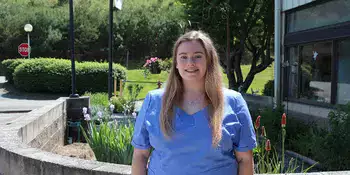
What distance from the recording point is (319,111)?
7.83 m

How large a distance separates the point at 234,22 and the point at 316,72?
6410 millimetres

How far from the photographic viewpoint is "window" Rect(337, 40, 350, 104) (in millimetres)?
7137

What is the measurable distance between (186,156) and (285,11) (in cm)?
819

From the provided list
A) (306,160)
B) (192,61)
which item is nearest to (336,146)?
(306,160)

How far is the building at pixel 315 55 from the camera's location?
728 cm

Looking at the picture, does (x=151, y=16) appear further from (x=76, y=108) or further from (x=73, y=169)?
(x=73, y=169)

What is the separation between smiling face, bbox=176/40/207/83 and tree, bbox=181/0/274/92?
426 inches

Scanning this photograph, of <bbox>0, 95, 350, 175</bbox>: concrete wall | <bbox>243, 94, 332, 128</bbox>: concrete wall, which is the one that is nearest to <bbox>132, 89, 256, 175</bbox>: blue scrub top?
<bbox>0, 95, 350, 175</bbox>: concrete wall

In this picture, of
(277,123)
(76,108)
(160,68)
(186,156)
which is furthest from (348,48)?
(160,68)

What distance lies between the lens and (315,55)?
8.23 meters

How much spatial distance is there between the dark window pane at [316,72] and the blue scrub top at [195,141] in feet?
20.7

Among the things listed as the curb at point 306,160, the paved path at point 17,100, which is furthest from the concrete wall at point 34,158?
the paved path at point 17,100

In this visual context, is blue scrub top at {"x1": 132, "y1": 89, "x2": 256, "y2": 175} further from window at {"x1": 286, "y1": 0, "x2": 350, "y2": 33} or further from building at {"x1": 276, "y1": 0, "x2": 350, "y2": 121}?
window at {"x1": 286, "y1": 0, "x2": 350, "y2": 33}

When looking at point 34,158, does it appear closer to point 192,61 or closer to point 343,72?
point 192,61
